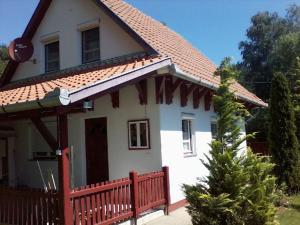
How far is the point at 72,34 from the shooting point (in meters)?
12.8

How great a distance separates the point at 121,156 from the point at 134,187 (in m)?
2.10

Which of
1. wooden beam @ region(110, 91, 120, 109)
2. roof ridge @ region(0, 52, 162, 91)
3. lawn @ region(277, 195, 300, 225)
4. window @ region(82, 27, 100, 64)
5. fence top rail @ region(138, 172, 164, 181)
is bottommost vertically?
lawn @ region(277, 195, 300, 225)

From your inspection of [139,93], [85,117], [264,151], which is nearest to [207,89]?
[139,93]

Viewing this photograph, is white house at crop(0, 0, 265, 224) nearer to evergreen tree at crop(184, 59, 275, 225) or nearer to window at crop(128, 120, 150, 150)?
window at crop(128, 120, 150, 150)

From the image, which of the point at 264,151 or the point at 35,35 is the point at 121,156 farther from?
the point at 264,151

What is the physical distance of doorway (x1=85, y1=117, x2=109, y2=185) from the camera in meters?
10.8

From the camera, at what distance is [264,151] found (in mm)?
18938

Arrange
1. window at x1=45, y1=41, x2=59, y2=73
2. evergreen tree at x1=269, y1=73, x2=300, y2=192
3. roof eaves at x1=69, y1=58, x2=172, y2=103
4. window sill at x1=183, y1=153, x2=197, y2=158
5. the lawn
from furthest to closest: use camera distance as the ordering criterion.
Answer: window at x1=45, y1=41, x2=59, y2=73
evergreen tree at x1=269, y1=73, x2=300, y2=192
window sill at x1=183, y1=153, x2=197, y2=158
the lawn
roof eaves at x1=69, y1=58, x2=172, y2=103

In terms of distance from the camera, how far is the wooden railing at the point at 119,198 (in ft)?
23.1

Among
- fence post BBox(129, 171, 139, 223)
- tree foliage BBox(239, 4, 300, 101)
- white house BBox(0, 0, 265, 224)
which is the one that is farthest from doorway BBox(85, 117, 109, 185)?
tree foliage BBox(239, 4, 300, 101)

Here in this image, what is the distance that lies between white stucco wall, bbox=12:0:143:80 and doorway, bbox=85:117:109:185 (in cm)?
216

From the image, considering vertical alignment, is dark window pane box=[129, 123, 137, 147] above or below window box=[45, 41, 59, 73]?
below

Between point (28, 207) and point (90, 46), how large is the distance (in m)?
6.36

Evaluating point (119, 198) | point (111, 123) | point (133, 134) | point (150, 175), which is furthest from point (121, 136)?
point (119, 198)
